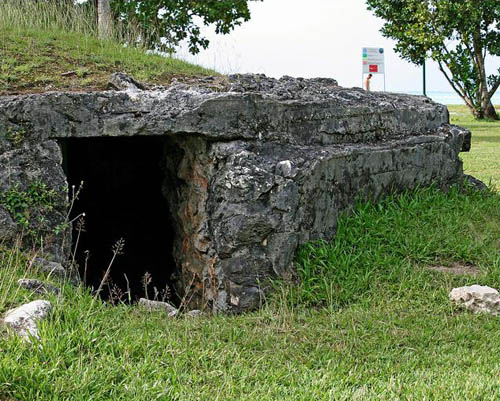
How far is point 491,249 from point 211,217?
270 cm

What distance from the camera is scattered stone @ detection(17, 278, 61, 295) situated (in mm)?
4503

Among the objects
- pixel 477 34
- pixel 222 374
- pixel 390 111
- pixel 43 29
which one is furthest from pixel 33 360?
pixel 477 34

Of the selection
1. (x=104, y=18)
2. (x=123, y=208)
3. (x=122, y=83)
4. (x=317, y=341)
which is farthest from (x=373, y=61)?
(x=317, y=341)

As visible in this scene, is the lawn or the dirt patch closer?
the lawn

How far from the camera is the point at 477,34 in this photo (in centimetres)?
2414

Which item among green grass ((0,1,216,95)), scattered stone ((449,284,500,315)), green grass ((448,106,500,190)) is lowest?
scattered stone ((449,284,500,315))

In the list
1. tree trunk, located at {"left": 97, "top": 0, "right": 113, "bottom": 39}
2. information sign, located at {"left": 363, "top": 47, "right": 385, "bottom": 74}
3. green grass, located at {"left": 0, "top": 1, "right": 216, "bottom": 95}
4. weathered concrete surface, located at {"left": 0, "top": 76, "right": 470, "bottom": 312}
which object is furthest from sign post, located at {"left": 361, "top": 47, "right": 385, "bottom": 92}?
Answer: weathered concrete surface, located at {"left": 0, "top": 76, "right": 470, "bottom": 312}

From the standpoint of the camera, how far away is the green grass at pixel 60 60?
263 inches

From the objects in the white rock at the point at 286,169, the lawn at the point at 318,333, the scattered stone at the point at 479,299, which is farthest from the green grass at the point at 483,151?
the white rock at the point at 286,169

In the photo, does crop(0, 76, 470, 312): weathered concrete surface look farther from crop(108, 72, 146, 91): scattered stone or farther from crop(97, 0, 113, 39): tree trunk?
crop(97, 0, 113, 39): tree trunk

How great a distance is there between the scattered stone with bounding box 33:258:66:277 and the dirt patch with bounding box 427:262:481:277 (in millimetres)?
3139

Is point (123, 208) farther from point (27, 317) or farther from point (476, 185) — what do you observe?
point (27, 317)

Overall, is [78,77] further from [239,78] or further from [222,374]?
[222,374]

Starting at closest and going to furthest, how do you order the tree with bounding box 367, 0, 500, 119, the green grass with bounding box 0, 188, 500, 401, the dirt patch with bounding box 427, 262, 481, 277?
the green grass with bounding box 0, 188, 500, 401, the dirt patch with bounding box 427, 262, 481, 277, the tree with bounding box 367, 0, 500, 119
